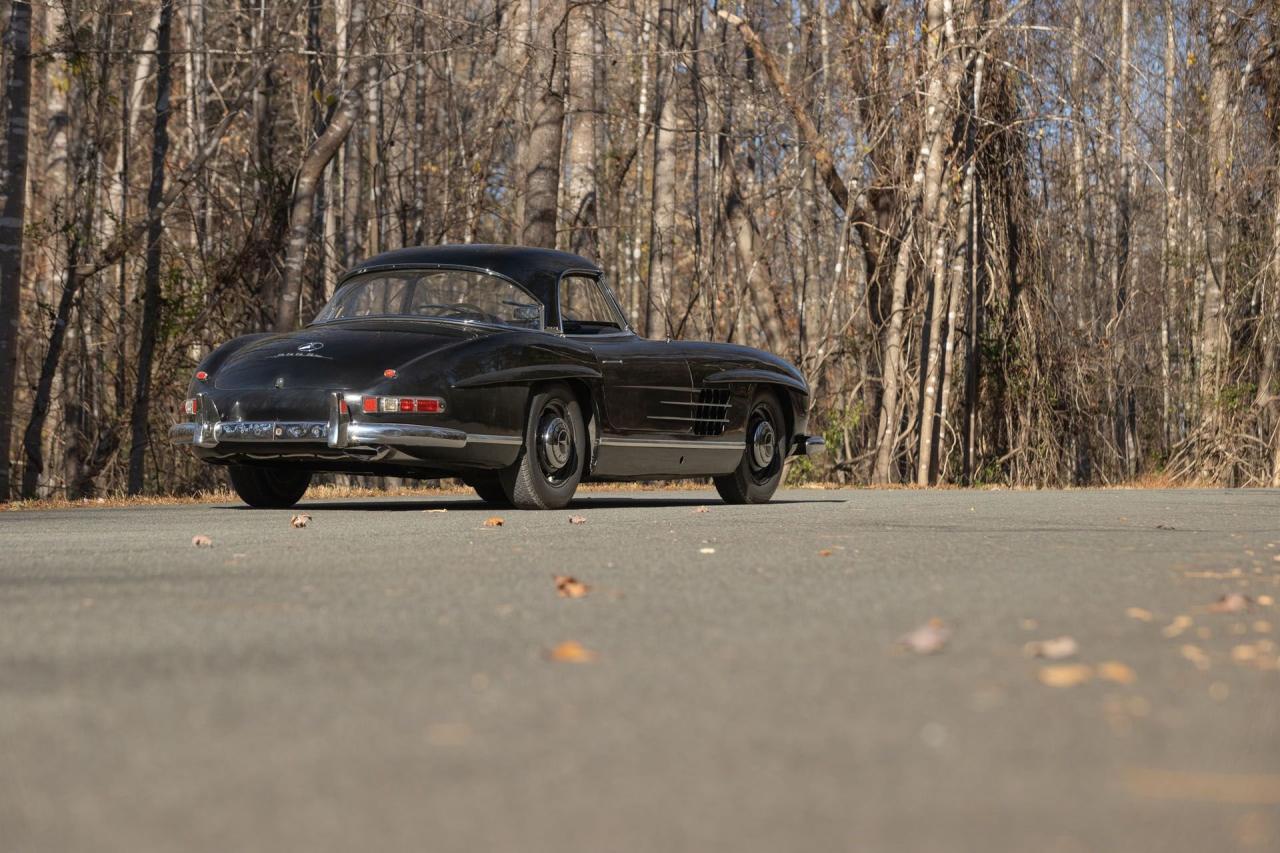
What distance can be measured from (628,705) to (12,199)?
12813mm

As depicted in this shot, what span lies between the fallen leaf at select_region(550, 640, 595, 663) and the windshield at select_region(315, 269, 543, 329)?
7.43 meters

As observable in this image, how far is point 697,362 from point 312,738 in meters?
9.55

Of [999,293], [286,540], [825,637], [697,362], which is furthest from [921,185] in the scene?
[825,637]

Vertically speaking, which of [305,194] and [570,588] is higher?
[305,194]

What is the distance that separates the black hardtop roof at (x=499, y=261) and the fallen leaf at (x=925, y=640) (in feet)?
25.0

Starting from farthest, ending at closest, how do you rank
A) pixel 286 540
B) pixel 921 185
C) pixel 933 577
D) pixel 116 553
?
1. pixel 921 185
2. pixel 286 540
3. pixel 116 553
4. pixel 933 577

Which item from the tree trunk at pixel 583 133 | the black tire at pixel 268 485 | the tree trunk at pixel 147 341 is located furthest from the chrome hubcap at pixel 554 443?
Result: the tree trunk at pixel 583 133

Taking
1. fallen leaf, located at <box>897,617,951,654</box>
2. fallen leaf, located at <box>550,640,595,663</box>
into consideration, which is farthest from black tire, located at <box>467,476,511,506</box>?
fallen leaf, located at <box>550,640,595,663</box>

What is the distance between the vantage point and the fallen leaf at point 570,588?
233 inches

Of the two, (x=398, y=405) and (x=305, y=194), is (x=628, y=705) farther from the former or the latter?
(x=305, y=194)

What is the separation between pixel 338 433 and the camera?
10.8 metres

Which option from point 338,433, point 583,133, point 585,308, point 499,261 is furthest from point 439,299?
point 583,133

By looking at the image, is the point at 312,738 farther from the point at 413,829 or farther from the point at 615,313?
the point at 615,313

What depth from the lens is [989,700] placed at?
3.96m
